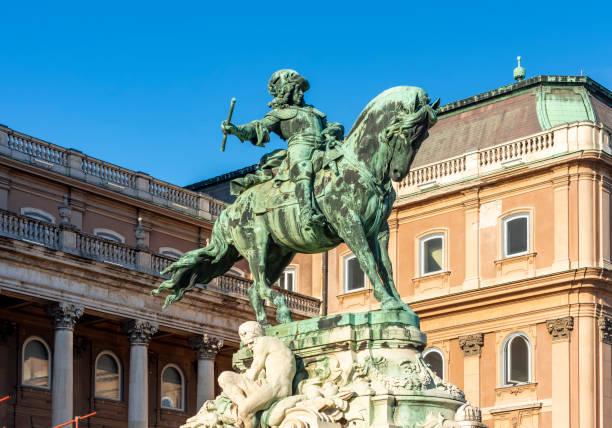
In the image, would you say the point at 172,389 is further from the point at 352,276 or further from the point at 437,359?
the point at 437,359

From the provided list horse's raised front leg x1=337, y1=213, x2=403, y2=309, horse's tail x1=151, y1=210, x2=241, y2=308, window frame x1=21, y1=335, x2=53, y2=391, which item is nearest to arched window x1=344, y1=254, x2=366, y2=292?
window frame x1=21, y1=335, x2=53, y2=391

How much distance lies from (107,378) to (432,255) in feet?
42.9

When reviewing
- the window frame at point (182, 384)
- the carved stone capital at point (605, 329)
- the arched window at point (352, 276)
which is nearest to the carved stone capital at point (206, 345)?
the window frame at point (182, 384)

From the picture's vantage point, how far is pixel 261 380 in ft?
44.2

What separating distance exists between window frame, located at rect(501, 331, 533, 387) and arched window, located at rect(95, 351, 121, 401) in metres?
13.6

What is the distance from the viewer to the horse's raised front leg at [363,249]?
541 inches

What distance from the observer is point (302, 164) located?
1419cm

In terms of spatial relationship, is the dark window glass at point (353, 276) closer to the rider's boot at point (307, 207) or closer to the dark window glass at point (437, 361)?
the dark window glass at point (437, 361)

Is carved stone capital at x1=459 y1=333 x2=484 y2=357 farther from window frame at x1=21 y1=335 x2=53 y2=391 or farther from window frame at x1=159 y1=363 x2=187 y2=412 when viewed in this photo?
window frame at x1=21 y1=335 x2=53 y2=391

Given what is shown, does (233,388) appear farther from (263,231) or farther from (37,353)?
(37,353)

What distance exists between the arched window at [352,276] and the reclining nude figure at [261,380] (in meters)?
40.4

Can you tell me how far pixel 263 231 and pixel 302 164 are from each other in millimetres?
885

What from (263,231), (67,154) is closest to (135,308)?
(67,154)

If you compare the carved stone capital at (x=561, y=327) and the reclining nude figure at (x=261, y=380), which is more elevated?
the carved stone capital at (x=561, y=327)
